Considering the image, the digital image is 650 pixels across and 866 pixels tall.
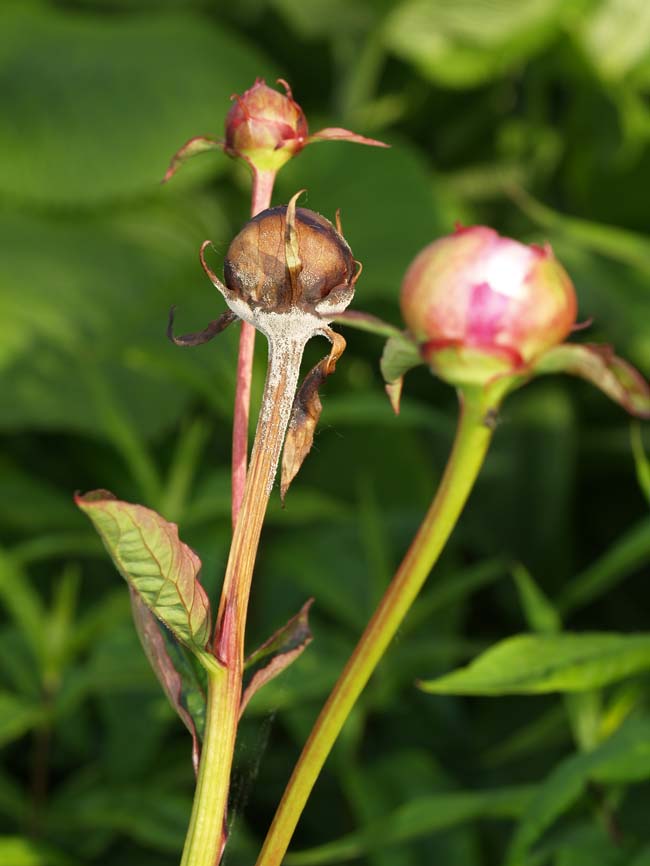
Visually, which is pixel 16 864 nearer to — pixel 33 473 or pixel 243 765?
pixel 243 765

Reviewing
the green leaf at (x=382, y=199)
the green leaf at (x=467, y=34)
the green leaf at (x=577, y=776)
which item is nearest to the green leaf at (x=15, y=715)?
the green leaf at (x=577, y=776)

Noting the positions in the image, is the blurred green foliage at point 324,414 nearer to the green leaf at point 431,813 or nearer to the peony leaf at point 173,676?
the green leaf at point 431,813

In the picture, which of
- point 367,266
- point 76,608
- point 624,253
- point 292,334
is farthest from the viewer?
point 367,266

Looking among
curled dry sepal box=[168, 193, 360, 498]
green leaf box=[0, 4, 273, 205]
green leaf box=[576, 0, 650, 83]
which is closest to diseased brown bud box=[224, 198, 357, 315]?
curled dry sepal box=[168, 193, 360, 498]

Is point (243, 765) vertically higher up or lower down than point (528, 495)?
lower down

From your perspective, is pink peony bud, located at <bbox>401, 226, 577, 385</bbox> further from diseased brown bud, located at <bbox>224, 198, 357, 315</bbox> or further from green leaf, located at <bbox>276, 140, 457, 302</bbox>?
green leaf, located at <bbox>276, 140, 457, 302</bbox>

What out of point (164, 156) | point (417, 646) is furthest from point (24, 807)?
point (164, 156)

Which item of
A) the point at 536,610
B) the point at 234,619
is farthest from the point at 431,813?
the point at 234,619
